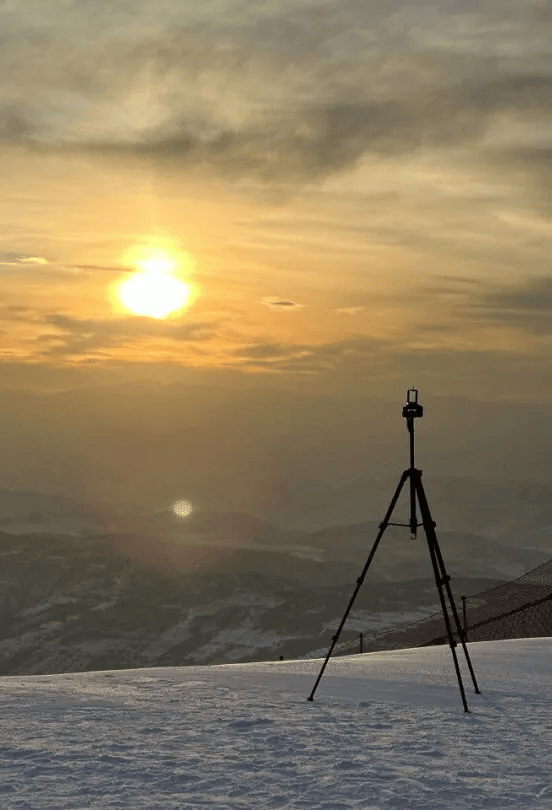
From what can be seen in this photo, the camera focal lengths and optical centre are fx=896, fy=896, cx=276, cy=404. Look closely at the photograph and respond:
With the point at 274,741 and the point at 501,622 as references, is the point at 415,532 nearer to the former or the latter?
the point at 274,741

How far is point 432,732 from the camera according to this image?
999cm

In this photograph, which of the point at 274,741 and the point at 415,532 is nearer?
the point at 274,741

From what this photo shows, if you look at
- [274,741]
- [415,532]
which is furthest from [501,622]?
[274,741]

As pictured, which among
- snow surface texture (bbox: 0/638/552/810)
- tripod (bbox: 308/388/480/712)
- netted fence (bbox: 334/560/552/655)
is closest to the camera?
snow surface texture (bbox: 0/638/552/810)

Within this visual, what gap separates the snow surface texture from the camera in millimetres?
7734

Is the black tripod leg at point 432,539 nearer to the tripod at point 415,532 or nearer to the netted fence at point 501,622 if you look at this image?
the tripod at point 415,532

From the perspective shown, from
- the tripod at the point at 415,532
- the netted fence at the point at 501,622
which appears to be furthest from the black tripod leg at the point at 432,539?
the netted fence at the point at 501,622

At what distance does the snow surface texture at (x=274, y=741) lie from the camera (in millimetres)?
7734

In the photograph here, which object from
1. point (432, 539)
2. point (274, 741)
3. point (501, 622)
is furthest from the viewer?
point (501, 622)

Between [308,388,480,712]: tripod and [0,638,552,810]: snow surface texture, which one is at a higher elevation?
[308,388,480,712]: tripod

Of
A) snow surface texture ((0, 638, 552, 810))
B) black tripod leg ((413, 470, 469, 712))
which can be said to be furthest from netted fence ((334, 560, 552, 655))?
black tripod leg ((413, 470, 469, 712))

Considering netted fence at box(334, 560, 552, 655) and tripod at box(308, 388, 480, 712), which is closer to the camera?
tripod at box(308, 388, 480, 712)

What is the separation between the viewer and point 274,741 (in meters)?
9.47

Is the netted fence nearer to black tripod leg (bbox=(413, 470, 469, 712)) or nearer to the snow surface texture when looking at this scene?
the snow surface texture
